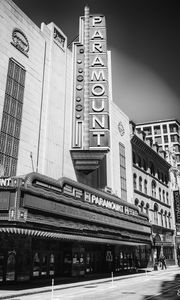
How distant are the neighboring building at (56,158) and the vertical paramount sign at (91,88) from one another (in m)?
0.10

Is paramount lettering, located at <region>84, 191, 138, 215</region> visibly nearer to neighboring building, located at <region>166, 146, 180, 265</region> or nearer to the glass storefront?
the glass storefront

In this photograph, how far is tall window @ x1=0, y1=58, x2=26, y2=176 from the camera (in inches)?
883

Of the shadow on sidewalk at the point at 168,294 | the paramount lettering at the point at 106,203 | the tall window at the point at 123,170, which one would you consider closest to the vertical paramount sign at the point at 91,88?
the paramount lettering at the point at 106,203

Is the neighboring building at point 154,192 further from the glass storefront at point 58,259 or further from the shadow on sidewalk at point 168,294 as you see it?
the shadow on sidewalk at point 168,294

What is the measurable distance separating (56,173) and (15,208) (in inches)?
420

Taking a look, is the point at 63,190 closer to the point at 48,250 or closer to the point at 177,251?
the point at 48,250

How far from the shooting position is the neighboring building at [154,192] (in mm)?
45219

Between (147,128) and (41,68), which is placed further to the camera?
(147,128)

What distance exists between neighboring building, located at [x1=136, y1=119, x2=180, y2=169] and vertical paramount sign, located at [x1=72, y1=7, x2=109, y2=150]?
74.0 metres

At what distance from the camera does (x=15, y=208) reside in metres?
15.9

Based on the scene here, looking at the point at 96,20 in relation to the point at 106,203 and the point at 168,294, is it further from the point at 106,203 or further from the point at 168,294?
the point at 168,294

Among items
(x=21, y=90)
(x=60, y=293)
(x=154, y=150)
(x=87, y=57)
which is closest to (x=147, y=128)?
(x=154, y=150)

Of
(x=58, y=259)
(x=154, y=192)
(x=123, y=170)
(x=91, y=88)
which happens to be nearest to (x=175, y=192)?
(x=154, y=192)

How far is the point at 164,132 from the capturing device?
10456cm
